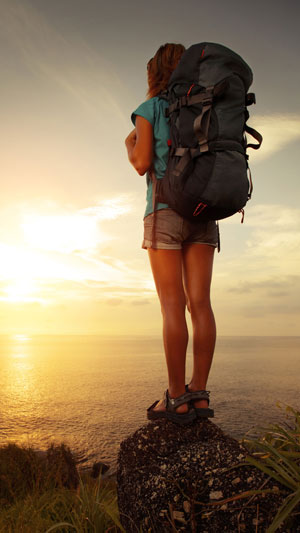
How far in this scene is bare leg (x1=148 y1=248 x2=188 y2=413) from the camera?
265 cm

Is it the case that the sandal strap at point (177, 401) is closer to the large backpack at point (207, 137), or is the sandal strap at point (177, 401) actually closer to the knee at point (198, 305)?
the knee at point (198, 305)

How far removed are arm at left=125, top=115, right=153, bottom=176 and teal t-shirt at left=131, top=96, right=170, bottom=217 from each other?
0.05 meters

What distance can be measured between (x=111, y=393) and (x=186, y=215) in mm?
58654

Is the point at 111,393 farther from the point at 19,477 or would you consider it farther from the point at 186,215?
the point at 186,215

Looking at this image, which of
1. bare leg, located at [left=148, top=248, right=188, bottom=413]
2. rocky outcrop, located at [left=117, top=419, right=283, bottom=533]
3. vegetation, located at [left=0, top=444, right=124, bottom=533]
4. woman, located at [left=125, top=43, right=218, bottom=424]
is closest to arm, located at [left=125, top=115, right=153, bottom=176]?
woman, located at [left=125, top=43, right=218, bottom=424]

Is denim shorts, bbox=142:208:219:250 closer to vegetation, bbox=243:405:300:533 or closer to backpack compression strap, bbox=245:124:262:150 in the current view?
backpack compression strap, bbox=245:124:262:150

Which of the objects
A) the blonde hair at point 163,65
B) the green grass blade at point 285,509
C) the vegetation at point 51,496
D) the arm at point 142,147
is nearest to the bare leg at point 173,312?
the arm at point 142,147

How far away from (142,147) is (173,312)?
4.30ft

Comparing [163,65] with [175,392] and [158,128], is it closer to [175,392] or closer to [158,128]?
[158,128]

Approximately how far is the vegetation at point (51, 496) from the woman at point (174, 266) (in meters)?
1.00

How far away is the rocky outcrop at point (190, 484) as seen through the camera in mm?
2025

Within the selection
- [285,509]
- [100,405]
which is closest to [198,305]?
[285,509]

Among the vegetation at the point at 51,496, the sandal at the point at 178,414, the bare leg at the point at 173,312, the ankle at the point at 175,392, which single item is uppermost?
the bare leg at the point at 173,312

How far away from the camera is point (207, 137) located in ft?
7.95
